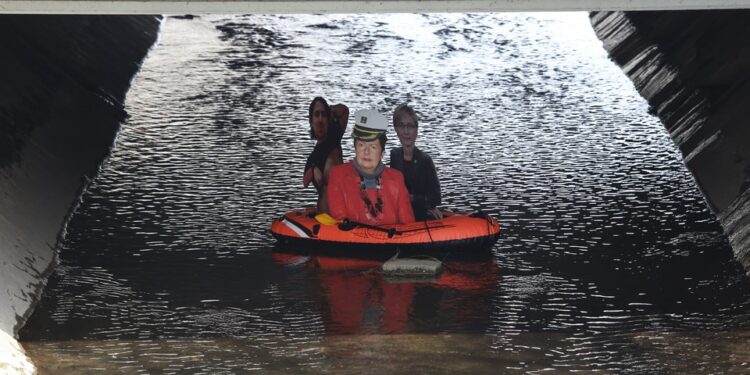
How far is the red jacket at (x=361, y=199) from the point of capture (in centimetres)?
1941

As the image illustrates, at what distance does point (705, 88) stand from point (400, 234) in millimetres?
9421

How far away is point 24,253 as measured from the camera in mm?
18078

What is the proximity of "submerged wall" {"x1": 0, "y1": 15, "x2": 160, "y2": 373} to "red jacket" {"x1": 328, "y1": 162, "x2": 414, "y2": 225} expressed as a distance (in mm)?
3971

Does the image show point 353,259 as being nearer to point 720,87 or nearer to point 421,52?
point 720,87

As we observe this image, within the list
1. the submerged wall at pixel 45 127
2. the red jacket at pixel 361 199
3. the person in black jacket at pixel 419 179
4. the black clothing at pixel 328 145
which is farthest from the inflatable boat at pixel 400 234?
the submerged wall at pixel 45 127

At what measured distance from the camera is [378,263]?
19172mm

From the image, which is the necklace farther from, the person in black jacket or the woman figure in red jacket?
the person in black jacket

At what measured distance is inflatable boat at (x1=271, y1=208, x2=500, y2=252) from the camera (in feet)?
62.4

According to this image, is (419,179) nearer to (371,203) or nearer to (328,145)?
(371,203)

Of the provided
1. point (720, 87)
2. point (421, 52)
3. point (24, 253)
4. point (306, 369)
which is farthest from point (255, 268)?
point (421, 52)

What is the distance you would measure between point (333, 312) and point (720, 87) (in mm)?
11465

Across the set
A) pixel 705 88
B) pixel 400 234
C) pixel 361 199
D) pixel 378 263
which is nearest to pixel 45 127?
pixel 361 199

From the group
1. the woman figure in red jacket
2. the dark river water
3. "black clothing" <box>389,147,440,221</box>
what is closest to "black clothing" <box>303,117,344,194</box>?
the woman figure in red jacket

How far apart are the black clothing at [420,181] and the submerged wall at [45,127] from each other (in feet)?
16.3
